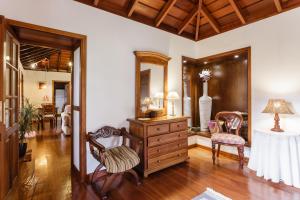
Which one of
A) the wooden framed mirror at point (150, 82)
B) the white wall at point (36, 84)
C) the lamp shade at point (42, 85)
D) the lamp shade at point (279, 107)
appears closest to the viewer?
the lamp shade at point (279, 107)

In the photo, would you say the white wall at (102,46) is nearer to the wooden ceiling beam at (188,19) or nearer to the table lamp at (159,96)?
the table lamp at (159,96)

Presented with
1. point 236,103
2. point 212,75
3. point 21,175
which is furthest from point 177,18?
point 21,175

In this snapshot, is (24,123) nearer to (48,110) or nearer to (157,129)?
(157,129)

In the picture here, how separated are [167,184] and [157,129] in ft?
2.79

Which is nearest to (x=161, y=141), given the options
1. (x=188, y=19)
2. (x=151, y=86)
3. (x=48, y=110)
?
(x=151, y=86)

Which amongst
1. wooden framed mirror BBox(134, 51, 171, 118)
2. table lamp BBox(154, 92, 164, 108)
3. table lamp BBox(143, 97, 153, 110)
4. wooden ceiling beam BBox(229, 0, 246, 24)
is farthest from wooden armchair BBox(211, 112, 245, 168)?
wooden ceiling beam BBox(229, 0, 246, 24)

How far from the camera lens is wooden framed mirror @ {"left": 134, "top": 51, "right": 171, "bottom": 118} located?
3.15m

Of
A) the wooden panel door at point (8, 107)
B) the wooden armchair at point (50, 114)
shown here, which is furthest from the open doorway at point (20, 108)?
the wooden armchair at point (50, 114)

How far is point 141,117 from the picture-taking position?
3182 millimetres

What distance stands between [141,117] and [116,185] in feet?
4.04

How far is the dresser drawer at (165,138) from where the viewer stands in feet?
8.90

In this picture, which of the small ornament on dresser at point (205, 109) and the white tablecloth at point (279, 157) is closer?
the white tablecloth at point (279, 157)

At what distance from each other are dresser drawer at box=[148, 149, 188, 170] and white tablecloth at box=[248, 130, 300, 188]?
1267mm

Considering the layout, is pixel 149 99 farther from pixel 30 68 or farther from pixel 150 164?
pixel 30 68
